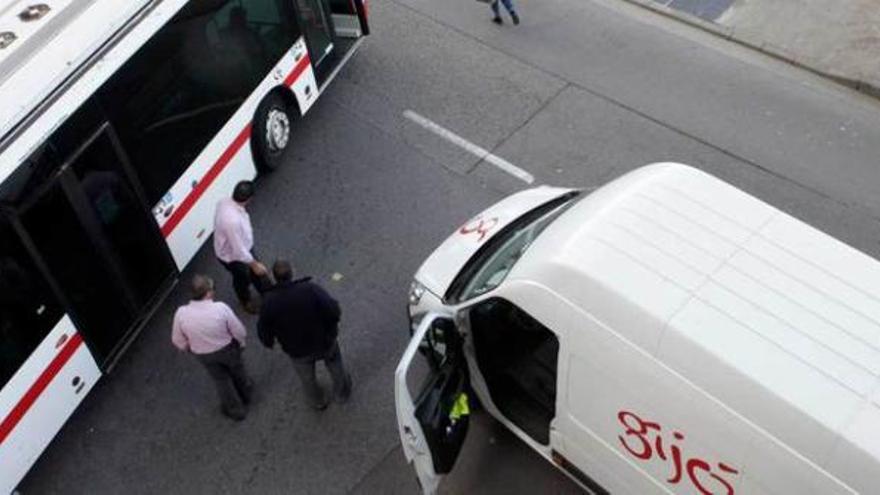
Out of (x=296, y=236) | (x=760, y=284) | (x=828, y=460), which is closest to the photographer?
(x=828, y=460)

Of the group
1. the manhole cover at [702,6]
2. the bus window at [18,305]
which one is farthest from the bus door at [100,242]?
the manhole cover at [702,6]

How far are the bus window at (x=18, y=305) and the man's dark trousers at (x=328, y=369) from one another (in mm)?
1928

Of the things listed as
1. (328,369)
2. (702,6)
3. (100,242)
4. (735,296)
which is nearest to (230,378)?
(328,369)

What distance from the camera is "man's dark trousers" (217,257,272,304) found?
823 centimetres

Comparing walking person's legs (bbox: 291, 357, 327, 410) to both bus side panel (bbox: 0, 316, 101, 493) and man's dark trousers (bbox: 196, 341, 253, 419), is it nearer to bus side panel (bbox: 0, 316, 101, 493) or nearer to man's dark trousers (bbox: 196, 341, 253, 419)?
man's dark trousers (bbox: 196, 341, 253, 419)

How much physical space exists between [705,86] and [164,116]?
20.1 feet

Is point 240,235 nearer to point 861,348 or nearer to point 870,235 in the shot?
point 861,348

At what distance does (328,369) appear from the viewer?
7.64 m

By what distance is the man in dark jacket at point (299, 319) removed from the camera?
6.79 metres

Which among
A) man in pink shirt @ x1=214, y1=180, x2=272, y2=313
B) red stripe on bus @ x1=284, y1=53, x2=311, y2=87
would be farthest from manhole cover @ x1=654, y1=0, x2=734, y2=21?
man in pink shirt @ x1=214, y1=180, x2=272, y2=313

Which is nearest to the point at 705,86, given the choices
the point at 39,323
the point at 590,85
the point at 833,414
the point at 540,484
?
the point at 590,85

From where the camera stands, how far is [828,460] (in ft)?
16.3

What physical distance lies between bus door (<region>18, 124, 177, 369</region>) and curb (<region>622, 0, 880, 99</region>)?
7.14 metres

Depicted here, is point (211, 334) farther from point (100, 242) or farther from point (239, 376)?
point (100, 242)
